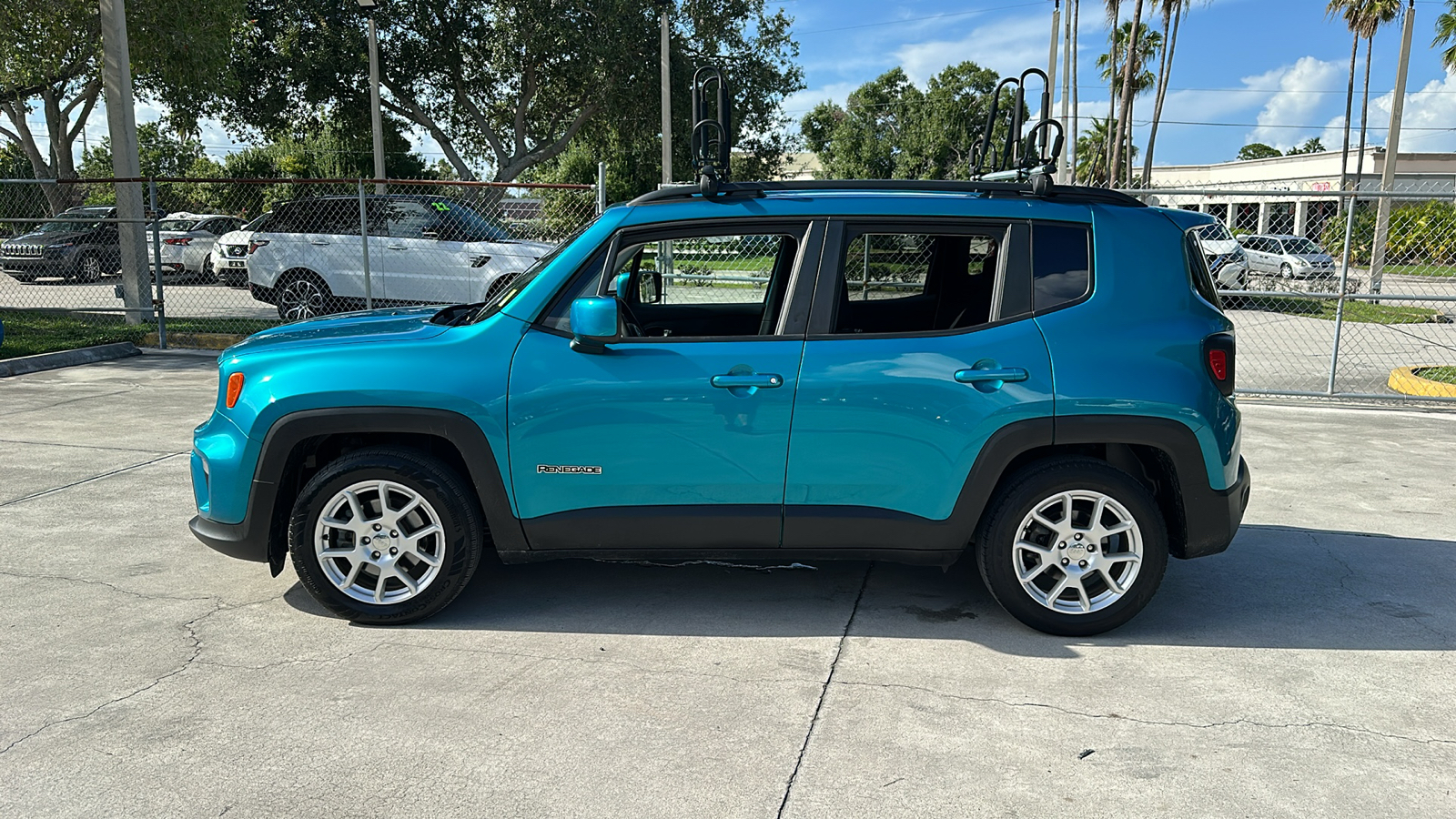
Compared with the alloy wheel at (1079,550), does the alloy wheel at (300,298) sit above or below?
above

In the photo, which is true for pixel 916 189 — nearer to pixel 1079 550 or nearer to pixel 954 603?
pixel 1079 550

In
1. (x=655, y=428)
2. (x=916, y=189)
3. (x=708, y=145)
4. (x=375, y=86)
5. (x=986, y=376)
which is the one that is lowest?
(x=655, y=428)

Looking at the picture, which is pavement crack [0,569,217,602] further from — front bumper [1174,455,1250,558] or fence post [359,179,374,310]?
fence post [359,179,374,310]

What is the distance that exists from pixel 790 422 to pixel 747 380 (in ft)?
0.78

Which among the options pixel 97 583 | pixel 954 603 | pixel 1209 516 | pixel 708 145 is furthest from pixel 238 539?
pixel 1209 516

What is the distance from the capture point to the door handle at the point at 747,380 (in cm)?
422

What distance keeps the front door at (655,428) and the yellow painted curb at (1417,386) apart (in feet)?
29.4

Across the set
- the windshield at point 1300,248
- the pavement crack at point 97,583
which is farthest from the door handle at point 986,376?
the windshield at point 1300,248

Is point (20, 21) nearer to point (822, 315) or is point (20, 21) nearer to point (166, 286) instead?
point (166, 286)

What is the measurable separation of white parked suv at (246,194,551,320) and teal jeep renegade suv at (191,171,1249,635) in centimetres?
850

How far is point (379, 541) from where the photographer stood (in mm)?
4371

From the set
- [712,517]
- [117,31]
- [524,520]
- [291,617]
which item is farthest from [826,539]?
[117,31]

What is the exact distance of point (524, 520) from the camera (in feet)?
14.3

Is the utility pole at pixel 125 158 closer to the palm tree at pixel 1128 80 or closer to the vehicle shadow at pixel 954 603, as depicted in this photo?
the vehicle shadow at pixel 954 603
